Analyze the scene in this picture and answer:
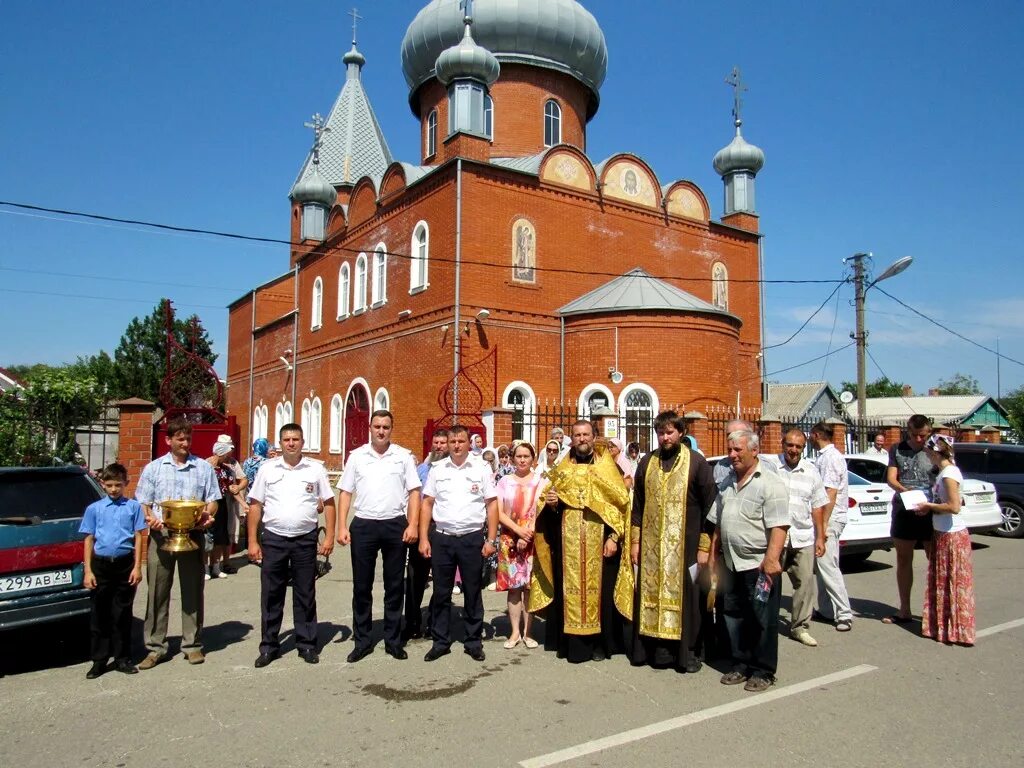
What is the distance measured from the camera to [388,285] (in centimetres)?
2130

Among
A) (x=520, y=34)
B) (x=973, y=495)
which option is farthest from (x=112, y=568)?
(x=520, y=34)

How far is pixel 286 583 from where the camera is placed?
583 cm

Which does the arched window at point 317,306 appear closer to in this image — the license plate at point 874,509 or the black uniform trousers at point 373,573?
the license plate at point 874,509

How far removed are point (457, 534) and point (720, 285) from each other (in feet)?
61.7

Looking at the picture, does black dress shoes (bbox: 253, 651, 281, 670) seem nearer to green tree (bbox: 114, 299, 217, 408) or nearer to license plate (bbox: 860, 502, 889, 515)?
license plate (bbox: 860, 502, 889, 515)

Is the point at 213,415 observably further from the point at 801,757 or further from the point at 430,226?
the point at 801,757

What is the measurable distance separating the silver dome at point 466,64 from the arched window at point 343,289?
6.91 meters

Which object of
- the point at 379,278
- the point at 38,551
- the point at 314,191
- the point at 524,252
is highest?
the point at 314,191

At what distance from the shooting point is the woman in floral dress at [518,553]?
20.1ft

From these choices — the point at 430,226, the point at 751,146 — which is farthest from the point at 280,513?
the point at 751,146

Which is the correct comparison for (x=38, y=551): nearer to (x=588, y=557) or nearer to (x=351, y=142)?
(x=588, y=557)

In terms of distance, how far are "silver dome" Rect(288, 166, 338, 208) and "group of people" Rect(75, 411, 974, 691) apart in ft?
79.6

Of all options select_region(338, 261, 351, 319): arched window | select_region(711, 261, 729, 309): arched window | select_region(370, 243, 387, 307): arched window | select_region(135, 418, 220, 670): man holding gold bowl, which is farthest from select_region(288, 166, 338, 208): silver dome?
select_region(135, 418, 220, 670): man holding gold bowl

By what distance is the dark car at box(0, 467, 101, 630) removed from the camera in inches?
211
